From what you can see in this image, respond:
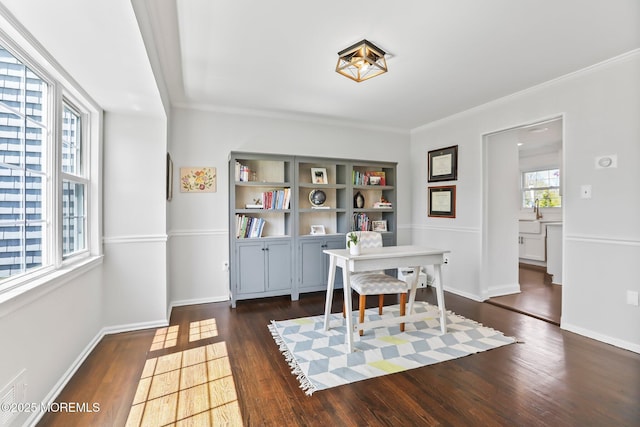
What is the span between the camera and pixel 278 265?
3.76 metres

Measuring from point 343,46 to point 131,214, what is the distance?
249 cm

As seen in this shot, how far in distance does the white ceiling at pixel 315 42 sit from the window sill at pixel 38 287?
1.37m

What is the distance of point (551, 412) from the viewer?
5.60 feet

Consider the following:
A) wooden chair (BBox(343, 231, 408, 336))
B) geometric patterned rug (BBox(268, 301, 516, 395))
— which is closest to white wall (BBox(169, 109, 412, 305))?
geometric patterned rug (BBox(268, 301, 516, 395))

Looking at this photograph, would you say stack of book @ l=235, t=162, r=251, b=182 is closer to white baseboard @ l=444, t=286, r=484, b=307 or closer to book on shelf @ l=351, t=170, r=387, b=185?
book on shelf @ l=351, t=170, r=387, b=185

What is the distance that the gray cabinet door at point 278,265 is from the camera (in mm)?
3723

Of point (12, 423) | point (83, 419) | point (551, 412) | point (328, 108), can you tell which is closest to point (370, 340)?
point (551, 412)

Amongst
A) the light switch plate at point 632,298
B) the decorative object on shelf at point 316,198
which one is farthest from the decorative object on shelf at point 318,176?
the light switch plate at point 632,298

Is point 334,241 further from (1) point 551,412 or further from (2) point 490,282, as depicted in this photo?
(1) point 551,412

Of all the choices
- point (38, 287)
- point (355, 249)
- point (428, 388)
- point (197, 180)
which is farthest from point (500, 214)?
point (38, 287)

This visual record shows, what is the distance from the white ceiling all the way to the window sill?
1372 millimetres

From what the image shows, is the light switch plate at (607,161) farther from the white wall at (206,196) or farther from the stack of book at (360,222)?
the white wall at (206,196)

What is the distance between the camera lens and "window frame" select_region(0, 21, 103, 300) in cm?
162

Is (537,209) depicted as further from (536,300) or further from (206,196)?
(206,196)
